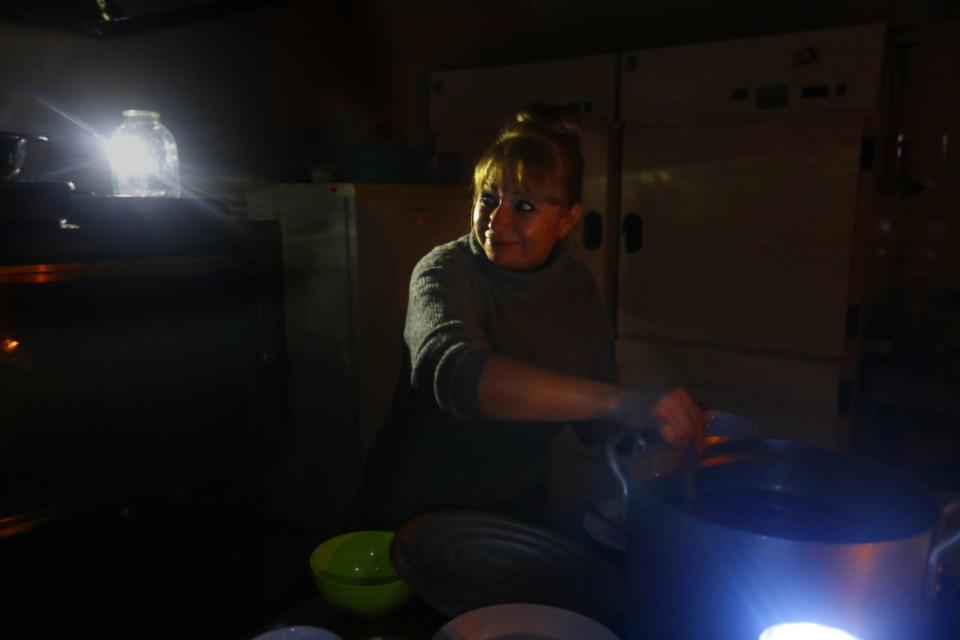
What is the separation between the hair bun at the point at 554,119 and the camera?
1.05 m

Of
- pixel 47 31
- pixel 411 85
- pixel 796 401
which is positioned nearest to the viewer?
pixel 47 31

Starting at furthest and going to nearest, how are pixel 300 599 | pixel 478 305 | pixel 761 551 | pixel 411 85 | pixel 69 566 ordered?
pixel 411 85
pixel 69 566
pixel 478 305
pixel 300 599
pixel 761 551

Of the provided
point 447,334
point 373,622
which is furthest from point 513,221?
point 373,622

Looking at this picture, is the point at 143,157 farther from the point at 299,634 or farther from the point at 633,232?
the point at 299,634

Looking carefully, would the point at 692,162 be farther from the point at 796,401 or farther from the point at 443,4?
the point at 443,4

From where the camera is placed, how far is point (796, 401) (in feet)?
6.67

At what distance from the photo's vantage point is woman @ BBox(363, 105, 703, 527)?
1013 mm

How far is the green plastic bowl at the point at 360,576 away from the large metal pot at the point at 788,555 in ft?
0.68

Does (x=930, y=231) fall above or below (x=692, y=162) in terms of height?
below

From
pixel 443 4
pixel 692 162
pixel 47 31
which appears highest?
pixel 443 4

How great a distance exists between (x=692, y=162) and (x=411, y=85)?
3.97ft

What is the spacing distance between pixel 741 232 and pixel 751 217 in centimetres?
5

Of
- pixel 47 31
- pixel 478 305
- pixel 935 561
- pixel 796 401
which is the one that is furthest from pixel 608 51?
pixel 935 561

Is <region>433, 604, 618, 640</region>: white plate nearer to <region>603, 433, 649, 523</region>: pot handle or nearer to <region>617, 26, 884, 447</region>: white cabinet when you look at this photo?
<region>603, 433, 649, 523</region>: pot handle
